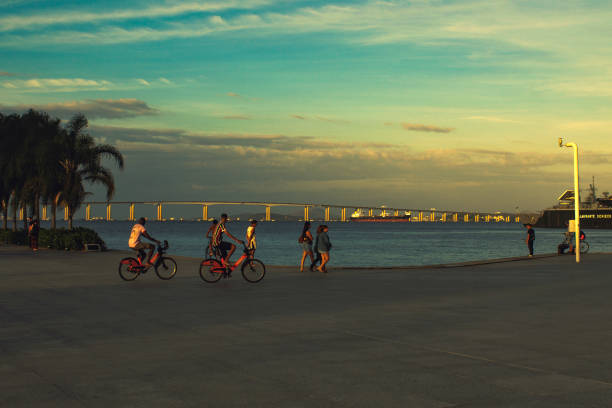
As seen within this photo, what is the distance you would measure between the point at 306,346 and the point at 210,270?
1046cm

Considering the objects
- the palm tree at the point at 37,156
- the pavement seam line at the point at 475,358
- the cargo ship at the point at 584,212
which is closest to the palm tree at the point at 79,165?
the palm tree at the point at 37,156

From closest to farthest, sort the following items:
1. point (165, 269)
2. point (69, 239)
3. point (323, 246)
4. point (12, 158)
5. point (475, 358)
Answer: point (475, 358)
point (165, 269)
point (323, 246)
point (69, 239)
point (12, 158)

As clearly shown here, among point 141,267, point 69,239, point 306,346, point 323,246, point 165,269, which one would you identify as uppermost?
point 323,246

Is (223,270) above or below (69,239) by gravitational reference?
below

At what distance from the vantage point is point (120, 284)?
18.5m

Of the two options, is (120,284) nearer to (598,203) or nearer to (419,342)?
(419,342)

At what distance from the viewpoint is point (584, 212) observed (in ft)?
592

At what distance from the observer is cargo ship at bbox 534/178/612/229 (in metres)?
177

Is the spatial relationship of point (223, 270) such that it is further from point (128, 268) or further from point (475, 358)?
point (475, 358)

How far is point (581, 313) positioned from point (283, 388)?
7.70m

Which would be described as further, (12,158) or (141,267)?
(12,158)

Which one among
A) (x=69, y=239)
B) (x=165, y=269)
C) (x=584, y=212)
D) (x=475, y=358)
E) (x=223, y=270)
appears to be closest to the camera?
(x=475, y=358)

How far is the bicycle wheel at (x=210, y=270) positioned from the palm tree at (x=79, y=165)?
24343mm

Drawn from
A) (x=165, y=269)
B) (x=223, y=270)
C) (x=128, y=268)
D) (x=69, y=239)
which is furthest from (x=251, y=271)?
(x=69, y=239)
